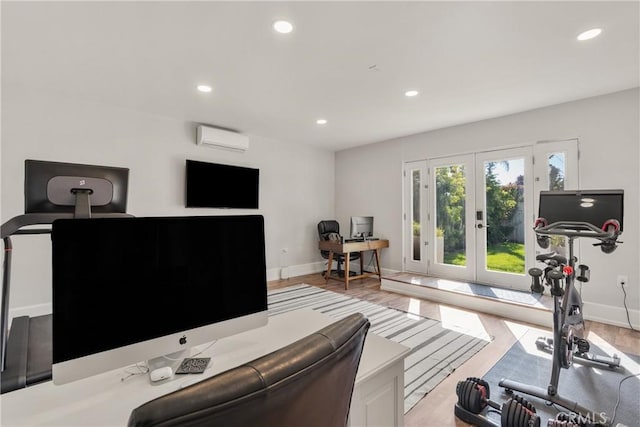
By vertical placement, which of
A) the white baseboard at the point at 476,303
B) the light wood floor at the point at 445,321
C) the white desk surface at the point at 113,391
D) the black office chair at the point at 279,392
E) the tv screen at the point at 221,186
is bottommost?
the light wood floor at the point at 445,321

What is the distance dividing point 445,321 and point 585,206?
183 cm

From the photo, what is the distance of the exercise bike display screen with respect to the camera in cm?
209

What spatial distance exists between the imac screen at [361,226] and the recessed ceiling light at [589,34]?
3.55 metres

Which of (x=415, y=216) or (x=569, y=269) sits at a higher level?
(x=415, y=216)

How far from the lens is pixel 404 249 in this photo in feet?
17.3

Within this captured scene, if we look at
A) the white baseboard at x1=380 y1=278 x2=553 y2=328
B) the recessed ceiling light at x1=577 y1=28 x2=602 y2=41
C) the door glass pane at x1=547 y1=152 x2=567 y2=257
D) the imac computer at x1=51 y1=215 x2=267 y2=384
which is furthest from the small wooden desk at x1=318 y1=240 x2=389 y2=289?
the imac computer at x1=51 y1=215 x2=267 y2=384

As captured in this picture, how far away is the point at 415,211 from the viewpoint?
5.21 meters

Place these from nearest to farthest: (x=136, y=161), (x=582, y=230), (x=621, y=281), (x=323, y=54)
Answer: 1. (x=582, y=230)
2. (x=323, y=54)
3. (x=621, y=281)
4. (x=136, y=161)

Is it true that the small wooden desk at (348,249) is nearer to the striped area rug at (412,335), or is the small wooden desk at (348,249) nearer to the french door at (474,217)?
the french door at (474,217)

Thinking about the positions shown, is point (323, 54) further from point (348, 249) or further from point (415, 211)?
point (415, 211)

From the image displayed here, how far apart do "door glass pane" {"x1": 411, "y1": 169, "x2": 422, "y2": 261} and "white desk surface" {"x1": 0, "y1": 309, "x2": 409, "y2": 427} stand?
414 centimetres

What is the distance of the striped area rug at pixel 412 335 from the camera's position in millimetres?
2229

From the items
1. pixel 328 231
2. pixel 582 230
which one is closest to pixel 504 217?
pixel 582 230

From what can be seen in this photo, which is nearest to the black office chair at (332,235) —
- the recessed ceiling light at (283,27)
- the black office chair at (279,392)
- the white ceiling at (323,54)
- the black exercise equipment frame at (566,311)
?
the white ceiling at (323,54)
